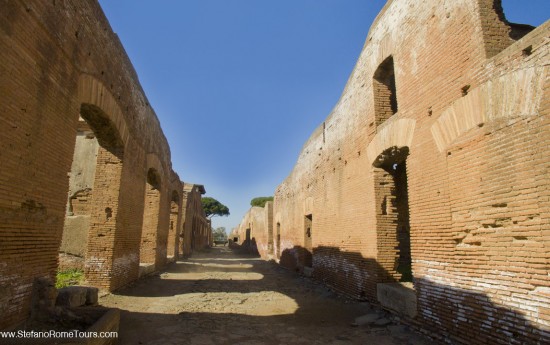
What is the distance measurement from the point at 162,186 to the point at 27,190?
28.0 feet

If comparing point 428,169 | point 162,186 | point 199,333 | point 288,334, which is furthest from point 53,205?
point 162,186

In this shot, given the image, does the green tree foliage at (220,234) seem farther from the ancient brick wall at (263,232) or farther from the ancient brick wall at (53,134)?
the ancient brick wall at (53,134)

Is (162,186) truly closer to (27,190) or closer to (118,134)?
(118,134)

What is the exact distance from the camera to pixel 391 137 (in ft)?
20.9

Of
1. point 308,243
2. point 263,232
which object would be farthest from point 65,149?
point 263,232

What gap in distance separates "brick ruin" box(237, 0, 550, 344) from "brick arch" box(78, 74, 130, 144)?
5429 millimetres

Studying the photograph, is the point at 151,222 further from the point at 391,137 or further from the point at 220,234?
the point at 220,234

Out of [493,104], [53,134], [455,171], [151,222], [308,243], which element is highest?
[493,104]

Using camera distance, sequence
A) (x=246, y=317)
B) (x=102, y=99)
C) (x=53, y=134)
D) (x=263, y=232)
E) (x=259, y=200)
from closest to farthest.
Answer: (x=53, y=134), (x=246, y=317), (x=102, y=99), (x=263, y=232), (x=259, y=200)

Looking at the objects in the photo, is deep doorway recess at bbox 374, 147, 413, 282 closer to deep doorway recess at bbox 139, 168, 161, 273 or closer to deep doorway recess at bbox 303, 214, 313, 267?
deep doorway recess at bbox 303, 214, 313, 267

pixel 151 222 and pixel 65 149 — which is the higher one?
pixel 65 149

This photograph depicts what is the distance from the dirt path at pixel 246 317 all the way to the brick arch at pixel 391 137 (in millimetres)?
3030

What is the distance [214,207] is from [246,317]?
54.2m

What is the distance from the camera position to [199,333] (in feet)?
16.2
